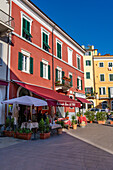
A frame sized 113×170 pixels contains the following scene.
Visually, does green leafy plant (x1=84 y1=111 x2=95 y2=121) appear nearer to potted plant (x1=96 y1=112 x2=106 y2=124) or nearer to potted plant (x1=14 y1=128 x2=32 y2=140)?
potted plant (x1=96 y1=112 x2=106 y2=124)

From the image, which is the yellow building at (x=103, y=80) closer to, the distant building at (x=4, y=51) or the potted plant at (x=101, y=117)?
the potted plant at (x=101, y=117)

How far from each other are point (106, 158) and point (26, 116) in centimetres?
809

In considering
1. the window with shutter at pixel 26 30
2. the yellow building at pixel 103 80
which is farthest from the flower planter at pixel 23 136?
the yellow building at pixel 103 80

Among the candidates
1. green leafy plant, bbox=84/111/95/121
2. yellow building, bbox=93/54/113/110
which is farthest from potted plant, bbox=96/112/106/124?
yellow building, bbox=93/54/113/110

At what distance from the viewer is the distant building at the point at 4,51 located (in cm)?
1187

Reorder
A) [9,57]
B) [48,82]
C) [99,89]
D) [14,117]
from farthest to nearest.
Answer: [99,89] < [48,82] < [9,57] < [14,117]

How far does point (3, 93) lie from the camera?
12.0 metres

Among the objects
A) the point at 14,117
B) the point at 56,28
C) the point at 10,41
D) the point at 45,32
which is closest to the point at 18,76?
the point at 10,41

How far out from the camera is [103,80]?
39969 millimetres

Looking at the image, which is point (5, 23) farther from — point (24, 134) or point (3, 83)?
point (24, 134)

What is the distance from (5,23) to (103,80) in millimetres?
31760

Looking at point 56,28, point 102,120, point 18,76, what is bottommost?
point 102,120

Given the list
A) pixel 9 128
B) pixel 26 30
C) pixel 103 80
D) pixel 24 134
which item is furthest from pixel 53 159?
pixel 103 80

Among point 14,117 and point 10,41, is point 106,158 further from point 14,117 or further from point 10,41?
point 10,41
